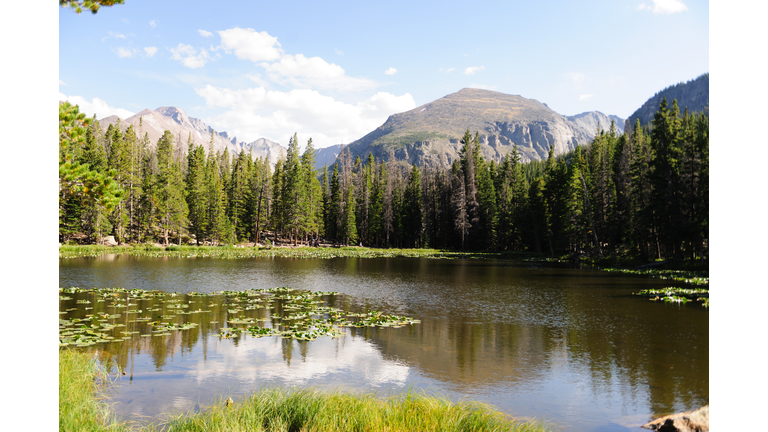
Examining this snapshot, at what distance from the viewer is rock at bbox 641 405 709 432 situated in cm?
628

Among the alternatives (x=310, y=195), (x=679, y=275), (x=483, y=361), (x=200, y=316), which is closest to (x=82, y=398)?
(x=483, y=361)

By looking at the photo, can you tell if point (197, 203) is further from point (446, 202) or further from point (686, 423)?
point (686, 423)

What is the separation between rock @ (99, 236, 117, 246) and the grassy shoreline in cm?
5212

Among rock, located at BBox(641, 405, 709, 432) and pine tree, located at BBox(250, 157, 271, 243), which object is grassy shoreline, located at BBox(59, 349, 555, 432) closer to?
rock, located at BBox(641, 405, 709, 432)

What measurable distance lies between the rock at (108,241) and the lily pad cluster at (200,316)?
36.2 metres

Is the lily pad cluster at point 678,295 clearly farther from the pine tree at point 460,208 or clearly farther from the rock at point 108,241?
the rock at point 108,241

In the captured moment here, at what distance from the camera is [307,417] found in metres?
5.77

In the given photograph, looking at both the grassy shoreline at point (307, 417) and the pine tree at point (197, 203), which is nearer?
the grassy shoreline at point (307, 417)

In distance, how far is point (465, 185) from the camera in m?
70.4

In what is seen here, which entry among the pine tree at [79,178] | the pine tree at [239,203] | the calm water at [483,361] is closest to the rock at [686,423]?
the calm water at [483,361]

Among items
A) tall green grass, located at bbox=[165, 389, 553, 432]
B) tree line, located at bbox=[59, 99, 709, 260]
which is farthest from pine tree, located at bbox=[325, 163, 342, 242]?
tall green grass, located at bbox=[165, 389, 553, 432]

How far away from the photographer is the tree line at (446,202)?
121 feet
